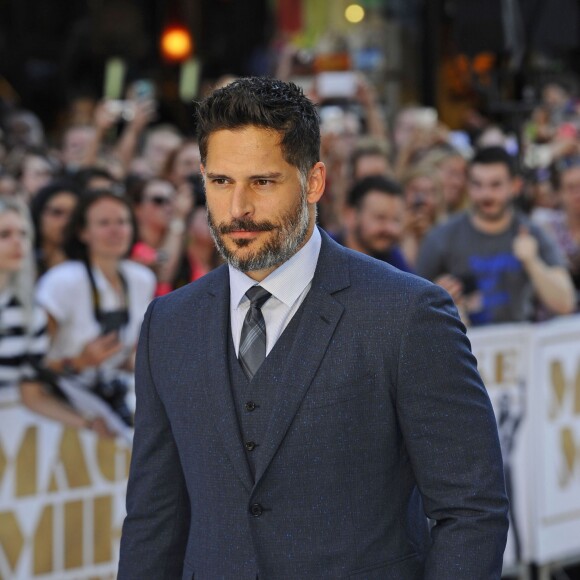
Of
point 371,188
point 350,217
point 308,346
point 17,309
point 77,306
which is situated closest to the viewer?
point 308,346

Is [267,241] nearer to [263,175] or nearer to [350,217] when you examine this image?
[263,175]

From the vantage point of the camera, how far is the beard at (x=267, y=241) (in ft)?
8.02

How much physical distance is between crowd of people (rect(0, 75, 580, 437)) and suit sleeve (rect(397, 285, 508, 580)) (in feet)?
8.65

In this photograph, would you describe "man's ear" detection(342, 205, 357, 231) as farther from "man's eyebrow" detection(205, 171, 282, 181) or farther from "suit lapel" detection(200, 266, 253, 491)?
"man's eyebrow" detection(205, 171, 282, 181)

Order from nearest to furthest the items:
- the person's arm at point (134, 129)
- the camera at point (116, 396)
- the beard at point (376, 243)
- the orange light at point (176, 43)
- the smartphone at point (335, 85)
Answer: the camera at point (116, 396)
the beard at point (376, 243)
the person's arm at point (134, 129)
the smartphone at point (335, 85)
the orange light at point (176, 43)

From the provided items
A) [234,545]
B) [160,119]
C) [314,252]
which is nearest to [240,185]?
[314,252]

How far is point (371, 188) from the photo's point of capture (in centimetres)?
650

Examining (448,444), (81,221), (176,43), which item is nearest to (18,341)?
(81,221)

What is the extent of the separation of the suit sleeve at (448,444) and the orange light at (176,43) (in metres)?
16.3

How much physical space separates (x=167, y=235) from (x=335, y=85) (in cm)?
340

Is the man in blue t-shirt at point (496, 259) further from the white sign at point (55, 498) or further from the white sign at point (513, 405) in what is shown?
the white sign at point (55, 498)

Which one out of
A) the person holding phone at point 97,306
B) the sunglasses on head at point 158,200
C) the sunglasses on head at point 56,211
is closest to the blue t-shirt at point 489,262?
the sunglasses on head at point 158,200

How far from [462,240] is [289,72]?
173 inches

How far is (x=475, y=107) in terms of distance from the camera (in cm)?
1780
